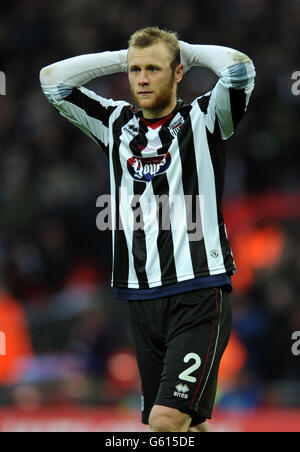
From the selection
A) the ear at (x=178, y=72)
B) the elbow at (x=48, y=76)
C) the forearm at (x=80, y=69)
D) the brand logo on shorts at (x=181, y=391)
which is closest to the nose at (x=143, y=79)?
the ear at (x=178, y=72)

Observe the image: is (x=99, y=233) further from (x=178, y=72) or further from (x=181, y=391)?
(x=181, y=391)

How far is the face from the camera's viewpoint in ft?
14.4

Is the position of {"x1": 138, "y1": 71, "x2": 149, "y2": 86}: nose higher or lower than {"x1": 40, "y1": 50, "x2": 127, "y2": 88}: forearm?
lower

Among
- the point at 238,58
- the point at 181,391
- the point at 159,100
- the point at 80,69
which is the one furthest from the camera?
the point at 80,69

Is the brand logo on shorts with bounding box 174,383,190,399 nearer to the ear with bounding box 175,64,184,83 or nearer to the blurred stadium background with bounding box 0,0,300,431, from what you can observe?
the ear with bounding box 175,64,184,83

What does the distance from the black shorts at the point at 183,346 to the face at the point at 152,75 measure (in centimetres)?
97

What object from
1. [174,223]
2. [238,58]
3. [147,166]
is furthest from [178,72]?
[174,223]

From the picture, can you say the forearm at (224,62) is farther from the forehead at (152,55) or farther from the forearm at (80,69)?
the forearm at (80,69)

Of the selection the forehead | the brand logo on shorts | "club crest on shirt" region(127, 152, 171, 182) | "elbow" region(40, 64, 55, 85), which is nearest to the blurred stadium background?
the brand logo on shorts

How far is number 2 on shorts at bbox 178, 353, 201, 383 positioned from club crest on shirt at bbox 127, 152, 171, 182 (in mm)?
892

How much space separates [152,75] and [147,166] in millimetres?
446

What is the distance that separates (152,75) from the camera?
440 cm

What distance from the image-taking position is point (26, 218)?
9.80 metres

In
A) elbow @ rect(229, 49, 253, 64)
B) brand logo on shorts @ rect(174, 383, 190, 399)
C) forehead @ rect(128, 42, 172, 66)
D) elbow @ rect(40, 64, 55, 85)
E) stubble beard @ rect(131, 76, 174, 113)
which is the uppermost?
elbow @ rect(40, 64, 55, 85)
